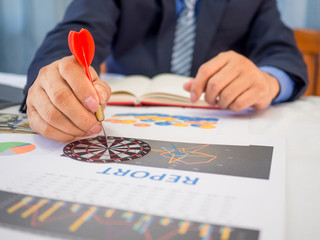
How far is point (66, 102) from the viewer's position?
1.52ft

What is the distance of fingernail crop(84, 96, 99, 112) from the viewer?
46cm

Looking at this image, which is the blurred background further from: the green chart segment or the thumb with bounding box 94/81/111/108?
the green chart segment

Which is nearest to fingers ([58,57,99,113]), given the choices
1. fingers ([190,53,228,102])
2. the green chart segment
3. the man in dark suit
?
the man in dark suit

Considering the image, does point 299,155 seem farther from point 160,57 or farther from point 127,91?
point 160,57

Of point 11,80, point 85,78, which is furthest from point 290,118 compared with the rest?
point 11,80

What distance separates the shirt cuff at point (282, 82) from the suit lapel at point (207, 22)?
28cm

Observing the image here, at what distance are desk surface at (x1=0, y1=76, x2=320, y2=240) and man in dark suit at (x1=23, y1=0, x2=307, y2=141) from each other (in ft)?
0.17

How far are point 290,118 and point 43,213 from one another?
1.85 feet

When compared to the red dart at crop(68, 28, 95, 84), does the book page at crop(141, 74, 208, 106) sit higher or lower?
lower

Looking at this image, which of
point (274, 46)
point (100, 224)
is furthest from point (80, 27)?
point (100, 224)

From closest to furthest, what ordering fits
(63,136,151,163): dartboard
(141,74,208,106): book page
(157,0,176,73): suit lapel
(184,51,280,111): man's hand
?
1. (63,136,151,163): dartboard
2. (184,51,280,111): man's hand
3. (141,74,208,106): book page
4. (157,0,176,73): suit lapel

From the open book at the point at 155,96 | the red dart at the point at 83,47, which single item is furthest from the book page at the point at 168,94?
the red dart at the point at 83,47

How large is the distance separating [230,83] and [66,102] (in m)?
0.37

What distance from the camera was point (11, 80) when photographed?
1.14 metres
